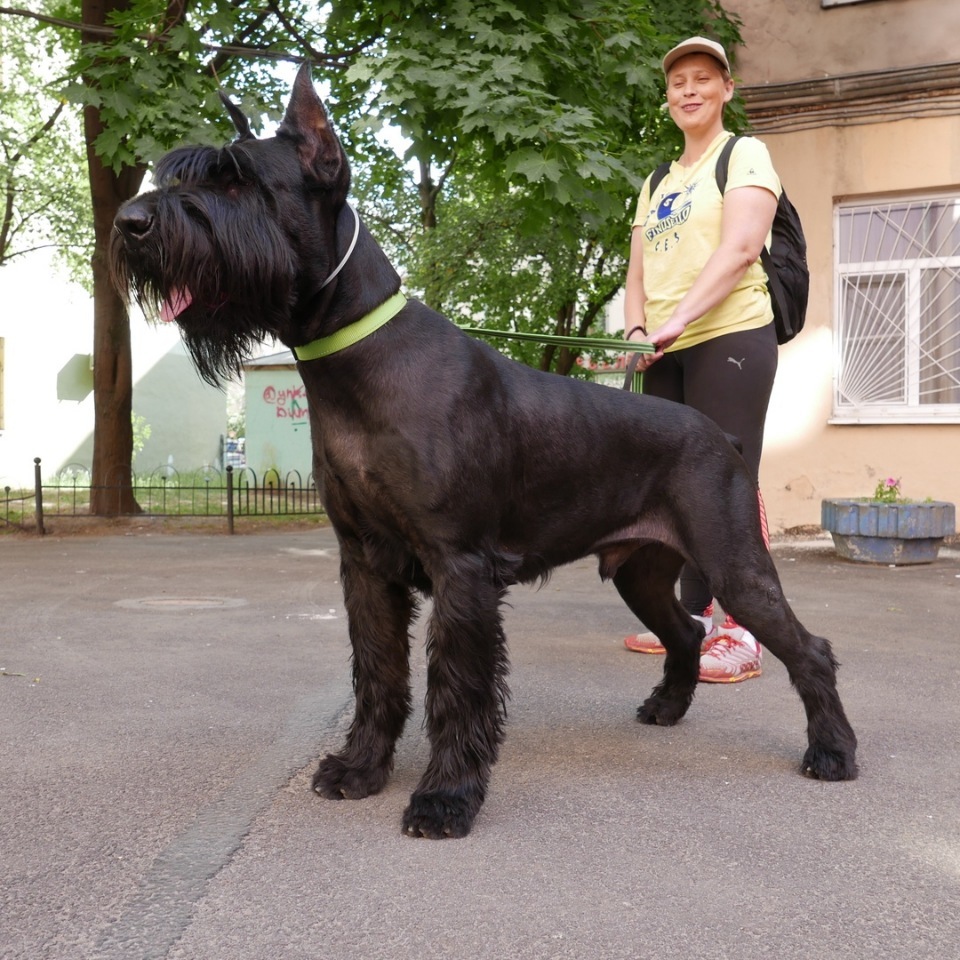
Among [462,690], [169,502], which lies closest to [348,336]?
[462,690]

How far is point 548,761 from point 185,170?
216cm

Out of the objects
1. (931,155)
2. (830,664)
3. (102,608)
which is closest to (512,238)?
(931,155)

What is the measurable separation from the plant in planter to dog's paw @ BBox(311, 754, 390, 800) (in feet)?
21.8

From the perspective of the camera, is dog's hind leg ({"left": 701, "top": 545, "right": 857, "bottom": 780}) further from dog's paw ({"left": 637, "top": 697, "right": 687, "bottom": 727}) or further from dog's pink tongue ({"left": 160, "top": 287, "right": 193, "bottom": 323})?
dog's pink tongue ({"left": 160, "top": 287, "right": 193, "bottom": 323})

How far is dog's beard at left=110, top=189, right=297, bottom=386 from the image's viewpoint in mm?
2643

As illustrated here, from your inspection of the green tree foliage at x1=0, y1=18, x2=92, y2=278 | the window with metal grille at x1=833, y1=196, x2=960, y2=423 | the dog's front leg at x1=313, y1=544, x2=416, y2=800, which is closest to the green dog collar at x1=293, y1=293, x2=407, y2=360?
the dog's front leg at x1=313, y1=544, x2=416, y2=800

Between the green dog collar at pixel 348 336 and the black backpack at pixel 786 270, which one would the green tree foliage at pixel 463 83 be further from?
the green dog collar at pixel 348 336

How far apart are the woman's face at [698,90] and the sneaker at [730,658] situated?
2101mm

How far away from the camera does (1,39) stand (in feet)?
59.5

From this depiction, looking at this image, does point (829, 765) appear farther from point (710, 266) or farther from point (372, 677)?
point (710, 266)

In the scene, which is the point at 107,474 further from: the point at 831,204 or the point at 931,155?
the point at 931,155

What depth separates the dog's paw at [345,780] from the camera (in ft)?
10.5

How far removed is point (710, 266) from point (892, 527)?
5452 mm

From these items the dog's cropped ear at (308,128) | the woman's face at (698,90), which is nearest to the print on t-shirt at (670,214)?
the woman's face at (698,90)
